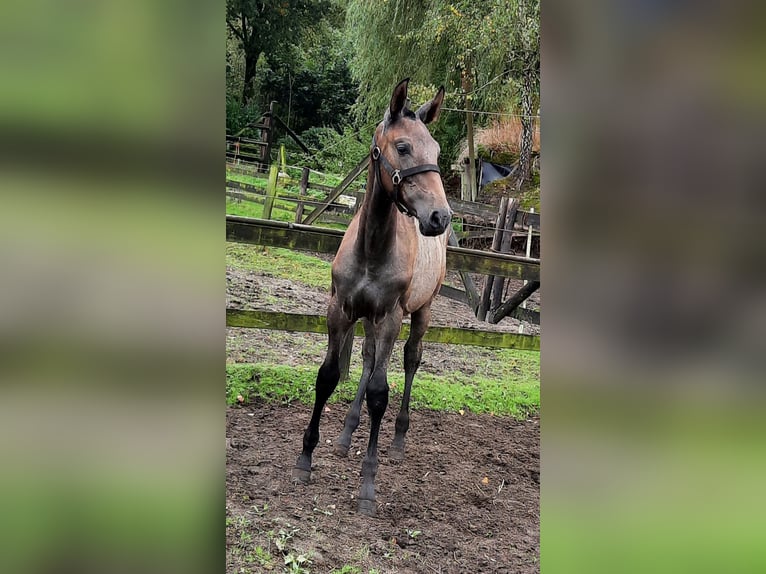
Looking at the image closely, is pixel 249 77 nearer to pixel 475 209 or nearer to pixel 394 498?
pixel 475 209

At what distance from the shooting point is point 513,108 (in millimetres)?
7223

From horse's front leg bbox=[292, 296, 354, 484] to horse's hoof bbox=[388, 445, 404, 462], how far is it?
507mm

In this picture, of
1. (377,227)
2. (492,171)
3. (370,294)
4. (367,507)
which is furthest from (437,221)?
(492,171)

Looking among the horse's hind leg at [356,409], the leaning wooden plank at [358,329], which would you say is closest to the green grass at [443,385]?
the leaning wooden plank at [358,329]

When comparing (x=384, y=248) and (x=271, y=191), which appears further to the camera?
(x=271, y=191)

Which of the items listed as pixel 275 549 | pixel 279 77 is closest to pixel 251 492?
pixel 275 549

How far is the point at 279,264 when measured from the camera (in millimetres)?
5277

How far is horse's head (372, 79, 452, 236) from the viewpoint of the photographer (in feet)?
5.73

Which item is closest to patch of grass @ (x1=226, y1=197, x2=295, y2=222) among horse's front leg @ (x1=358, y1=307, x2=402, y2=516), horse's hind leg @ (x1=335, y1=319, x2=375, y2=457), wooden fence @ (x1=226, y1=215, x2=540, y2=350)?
wooden fence @ (x1=226, y1=215, x2=540, y2=350)

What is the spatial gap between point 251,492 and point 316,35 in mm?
8222

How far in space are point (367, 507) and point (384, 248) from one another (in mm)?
979
